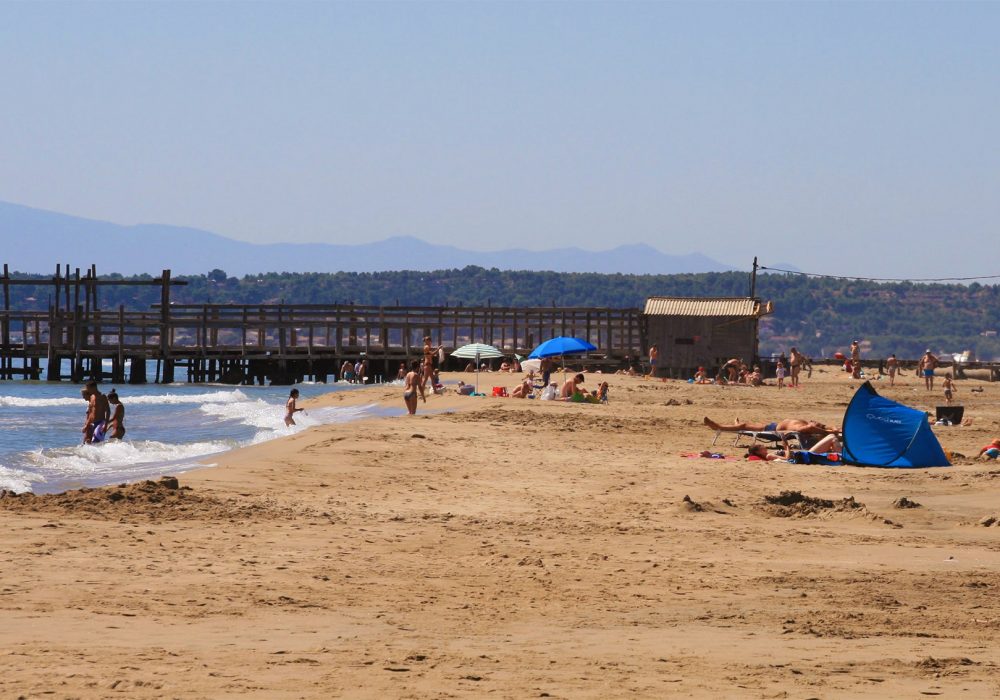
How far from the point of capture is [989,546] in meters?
10.1

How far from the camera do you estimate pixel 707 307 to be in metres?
46.0

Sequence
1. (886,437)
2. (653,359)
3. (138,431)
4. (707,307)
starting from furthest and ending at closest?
(707,307) → (653,359) → (138,431) → (886,437)

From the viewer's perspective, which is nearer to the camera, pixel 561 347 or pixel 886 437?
pixel 886 437

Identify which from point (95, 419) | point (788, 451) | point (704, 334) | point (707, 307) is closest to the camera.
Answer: point (788, 451)

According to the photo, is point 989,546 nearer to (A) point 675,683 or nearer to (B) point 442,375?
(A) point 675,683

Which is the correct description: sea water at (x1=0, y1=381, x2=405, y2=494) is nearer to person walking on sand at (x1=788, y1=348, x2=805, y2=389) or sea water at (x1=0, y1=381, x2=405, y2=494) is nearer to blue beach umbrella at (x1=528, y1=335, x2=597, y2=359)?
blue beach umbrella at (x1=528, y1=335, x2=597, y2=359)

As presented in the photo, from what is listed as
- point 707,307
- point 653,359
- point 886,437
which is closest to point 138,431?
point 886,437

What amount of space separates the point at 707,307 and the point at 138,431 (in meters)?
24.6

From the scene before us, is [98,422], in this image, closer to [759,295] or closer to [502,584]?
[502,584]

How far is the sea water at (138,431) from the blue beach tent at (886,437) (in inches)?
336

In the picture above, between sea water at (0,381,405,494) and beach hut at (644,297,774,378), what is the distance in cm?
1250

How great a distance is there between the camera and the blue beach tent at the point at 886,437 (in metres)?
16.2

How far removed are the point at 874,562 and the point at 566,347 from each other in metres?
21.2

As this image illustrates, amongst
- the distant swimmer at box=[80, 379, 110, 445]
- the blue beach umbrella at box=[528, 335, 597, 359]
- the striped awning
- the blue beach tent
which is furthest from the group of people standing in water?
the striped awning
